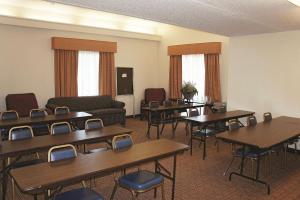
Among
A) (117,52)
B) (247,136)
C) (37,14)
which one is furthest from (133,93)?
(247,136)

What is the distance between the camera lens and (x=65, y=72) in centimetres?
733

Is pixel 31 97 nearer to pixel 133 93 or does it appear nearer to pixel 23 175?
pixel 133 93

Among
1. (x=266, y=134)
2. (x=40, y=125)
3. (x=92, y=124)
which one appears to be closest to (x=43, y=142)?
(x=92, y=124)

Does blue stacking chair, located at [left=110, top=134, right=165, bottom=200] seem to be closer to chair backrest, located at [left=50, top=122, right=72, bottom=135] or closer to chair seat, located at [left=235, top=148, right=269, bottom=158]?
chair backrest, located at [left=50, top=122, right=72, bottom=135]

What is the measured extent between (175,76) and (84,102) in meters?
3.16

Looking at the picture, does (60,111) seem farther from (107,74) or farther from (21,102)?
(107,74)

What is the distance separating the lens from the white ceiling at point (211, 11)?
3311mm

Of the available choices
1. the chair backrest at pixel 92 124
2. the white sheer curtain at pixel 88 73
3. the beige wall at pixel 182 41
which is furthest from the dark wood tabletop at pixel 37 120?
the beige wall at pixel 182 41

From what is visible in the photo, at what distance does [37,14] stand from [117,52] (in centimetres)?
264

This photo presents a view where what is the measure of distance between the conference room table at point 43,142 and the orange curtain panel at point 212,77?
4389 millimetres

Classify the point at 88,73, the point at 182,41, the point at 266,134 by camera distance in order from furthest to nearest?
the point at 182,41 → the point at 88,73 → the point at 266,134

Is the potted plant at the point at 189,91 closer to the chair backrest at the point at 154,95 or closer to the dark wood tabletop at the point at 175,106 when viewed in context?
the dark wood tabletop at the point at 175,106

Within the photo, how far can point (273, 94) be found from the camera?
18.8 feet

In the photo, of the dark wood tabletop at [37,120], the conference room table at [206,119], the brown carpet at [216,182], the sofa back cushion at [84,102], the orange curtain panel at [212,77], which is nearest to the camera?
the brown carpet at [216,182]
